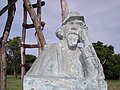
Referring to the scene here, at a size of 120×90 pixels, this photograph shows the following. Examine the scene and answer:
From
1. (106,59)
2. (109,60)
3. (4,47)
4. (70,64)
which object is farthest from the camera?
(109,60)

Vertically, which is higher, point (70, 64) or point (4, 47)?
point (4, 47)

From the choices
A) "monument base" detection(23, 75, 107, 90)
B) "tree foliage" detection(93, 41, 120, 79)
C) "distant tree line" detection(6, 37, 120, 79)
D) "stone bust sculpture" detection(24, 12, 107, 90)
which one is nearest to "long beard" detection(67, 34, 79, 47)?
"stone bust sculpture" detection(24, 12, 107, 90)

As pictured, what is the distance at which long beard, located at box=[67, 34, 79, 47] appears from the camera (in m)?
2.46

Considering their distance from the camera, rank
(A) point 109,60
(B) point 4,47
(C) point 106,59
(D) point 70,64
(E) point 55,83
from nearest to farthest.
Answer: (E) point 55,83 < (D) point 70,64 < (B) point 4,47 < (C) point 106,59 < (A) point 109,60

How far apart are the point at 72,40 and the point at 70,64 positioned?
194mm

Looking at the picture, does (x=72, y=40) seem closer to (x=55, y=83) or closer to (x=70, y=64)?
(x=70, y=64)

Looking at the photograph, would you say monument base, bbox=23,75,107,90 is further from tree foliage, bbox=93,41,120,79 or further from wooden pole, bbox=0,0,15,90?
tree foliage, bbox=93,41,120,79

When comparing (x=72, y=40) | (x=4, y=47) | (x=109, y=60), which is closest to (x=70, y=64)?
(x=72, y=40)

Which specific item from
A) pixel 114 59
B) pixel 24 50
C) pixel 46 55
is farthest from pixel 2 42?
pixel 114 59

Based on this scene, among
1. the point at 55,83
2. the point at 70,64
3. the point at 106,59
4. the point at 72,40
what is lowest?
the point at 55,83

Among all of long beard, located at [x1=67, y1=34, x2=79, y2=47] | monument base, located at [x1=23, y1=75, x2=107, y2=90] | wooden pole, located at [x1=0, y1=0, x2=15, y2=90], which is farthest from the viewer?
wooden pole, located at [x1=0, y1=0, x2=15, y2=90]

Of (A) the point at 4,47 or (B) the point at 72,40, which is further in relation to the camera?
(A) the point at 4,47

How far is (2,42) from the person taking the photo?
5648mm

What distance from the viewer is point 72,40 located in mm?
2461
